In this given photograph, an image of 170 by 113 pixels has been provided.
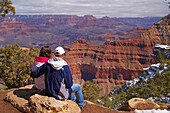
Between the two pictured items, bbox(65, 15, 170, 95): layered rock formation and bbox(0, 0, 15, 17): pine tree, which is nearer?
bbox(0, 0, 15, 17): pine tree

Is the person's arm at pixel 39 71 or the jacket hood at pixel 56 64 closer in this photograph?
the jacket hood at pixel 56 64

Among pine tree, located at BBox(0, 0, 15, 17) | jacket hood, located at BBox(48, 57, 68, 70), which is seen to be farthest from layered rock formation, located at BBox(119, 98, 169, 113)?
pine tree, located at BBox(0, 0, 15, 17)

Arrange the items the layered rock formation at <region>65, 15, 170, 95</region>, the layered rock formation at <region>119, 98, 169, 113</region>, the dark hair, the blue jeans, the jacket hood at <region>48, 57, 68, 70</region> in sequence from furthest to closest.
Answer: the layered rock formation at <region>65, 15, 170, 95</region>
the layered rock formation at <region>119, 98, 169, 113</region>
the blue jeans
the dark hair
the jacket hood at <region>48, 57, 68, 70</region>

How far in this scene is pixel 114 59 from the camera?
84.1m

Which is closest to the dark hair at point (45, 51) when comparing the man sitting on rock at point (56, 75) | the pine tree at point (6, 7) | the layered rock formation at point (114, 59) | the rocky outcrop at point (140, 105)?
the man sitting on rock at point (56, 75)

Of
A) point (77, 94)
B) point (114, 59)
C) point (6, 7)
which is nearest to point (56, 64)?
point (77, 94)

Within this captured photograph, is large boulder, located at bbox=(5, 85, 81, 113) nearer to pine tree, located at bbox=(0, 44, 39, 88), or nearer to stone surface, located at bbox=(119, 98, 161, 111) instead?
stone surface, located at bbox=(119, 98, 161, 111)

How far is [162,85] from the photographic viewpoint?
15852 mm

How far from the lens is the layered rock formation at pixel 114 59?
76.4 metres

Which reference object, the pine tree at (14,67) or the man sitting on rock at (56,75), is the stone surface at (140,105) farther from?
the pine tree at (14,67)

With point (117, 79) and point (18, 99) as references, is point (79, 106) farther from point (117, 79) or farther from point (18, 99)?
point (117, 79)

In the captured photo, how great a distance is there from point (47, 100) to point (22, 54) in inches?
274

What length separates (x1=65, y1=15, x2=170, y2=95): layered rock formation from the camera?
7640 centimetres

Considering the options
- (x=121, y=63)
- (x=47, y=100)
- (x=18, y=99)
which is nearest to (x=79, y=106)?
(x=47, y=100)
